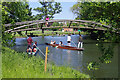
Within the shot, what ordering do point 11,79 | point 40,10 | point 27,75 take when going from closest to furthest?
point 11,79 < point 27,75 < point 40,10

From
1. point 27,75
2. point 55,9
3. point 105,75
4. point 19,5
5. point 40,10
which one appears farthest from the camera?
point 40,10

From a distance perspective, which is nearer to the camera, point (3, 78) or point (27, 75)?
point (3, 78)

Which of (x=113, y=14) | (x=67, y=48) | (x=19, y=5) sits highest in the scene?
(x=19, y=5)

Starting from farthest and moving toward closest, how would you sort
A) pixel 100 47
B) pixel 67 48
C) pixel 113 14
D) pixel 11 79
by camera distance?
1. pixel 67 48
2. pixel 11 79
3. pixel 113 14
4. pixel 100 47

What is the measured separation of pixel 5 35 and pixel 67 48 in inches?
582

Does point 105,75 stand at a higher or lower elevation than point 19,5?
lower

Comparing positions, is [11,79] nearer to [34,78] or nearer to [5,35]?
[34,78]

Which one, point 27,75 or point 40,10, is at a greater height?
point 40,10

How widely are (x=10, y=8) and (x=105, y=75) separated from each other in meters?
10.3

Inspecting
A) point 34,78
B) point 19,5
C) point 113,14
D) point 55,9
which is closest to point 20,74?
point 34,78

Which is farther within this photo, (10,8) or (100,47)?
(10,8)

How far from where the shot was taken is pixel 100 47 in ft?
25.7

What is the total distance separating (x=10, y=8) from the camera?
1777 cm

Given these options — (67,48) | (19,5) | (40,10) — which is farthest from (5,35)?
(40,10)
